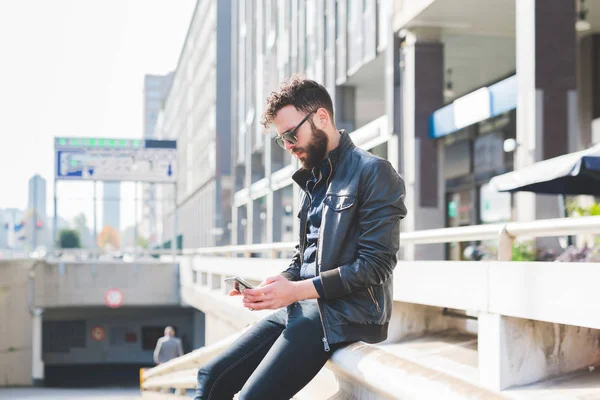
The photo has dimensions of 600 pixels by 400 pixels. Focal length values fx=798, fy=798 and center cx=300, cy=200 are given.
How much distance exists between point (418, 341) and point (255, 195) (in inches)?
1247

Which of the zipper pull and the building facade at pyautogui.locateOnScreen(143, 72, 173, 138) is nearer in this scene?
the zipper pull

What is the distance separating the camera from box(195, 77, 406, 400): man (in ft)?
8.95

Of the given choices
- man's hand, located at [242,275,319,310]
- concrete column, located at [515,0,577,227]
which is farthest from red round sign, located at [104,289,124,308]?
man's hand, located at [242,275,319,310]

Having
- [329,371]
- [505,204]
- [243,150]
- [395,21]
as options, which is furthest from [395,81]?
[243,150]

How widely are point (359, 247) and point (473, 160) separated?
63.7 feet

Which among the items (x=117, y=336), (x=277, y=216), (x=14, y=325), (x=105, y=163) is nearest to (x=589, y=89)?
(x=277, y=216)

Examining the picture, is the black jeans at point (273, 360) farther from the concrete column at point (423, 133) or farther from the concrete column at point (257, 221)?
the concrete column at point (257, 221)

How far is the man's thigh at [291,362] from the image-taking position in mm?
2676

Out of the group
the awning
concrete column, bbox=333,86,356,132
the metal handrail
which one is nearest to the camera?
the metal handrail

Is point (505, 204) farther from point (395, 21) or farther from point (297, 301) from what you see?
point (297, 301)

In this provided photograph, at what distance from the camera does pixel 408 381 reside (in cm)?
275

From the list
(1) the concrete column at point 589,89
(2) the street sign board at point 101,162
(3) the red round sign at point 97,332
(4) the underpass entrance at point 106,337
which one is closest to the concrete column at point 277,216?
(2) the street sign board at point 101,162

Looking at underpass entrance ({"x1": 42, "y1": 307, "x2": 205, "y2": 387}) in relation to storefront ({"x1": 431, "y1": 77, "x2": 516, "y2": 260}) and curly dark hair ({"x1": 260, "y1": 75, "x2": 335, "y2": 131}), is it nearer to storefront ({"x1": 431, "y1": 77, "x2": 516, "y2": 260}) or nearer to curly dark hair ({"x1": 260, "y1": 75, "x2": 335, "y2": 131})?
storefront ({"x1": 431, "y1": 77, "x2": 516, "y2": 260})

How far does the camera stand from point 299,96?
2908 millimetres
